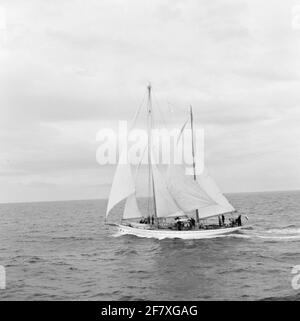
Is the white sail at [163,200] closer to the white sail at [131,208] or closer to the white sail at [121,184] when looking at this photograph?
the white sail at [121,184]

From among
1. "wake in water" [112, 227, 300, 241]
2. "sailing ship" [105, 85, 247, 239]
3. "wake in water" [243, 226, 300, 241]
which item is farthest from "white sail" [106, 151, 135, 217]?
"wake in water" [243, 226, 300, 241]

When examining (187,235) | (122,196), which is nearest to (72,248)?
(122,196)

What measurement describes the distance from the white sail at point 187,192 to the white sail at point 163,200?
1.27 meters

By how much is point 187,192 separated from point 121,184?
9374mm

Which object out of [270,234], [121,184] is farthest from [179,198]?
[270,234]

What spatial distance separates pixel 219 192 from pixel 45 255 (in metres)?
24.7

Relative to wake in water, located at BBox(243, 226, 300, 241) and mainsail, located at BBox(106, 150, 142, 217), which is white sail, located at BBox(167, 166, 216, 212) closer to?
mainsail, located at BBox(106, 150, 142, 217)

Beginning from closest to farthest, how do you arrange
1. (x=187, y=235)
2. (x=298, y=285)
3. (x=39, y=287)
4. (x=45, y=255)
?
1. (x=298, y=285)
2. (x=39, y=287)
3. (x=45, y=255)
4. (x=187, y=235)

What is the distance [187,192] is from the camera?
53.9m

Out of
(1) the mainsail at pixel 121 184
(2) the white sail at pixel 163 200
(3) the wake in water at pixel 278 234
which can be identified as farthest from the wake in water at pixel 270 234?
(1) the mainsail at pixel 121 184

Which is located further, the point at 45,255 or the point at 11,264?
the point at 45,255
